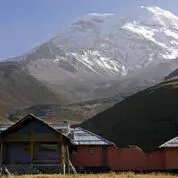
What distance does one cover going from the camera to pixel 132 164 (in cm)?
6109

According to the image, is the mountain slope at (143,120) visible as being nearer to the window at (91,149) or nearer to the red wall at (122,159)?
the red wall at (122,159)

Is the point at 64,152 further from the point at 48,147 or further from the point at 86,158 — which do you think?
the point at 86,158

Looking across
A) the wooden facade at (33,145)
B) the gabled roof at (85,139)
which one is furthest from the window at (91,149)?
the wooden facade at (33,145)

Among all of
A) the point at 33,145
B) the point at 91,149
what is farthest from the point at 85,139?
the point at 33,145

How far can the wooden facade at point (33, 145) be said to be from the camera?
55.4 m

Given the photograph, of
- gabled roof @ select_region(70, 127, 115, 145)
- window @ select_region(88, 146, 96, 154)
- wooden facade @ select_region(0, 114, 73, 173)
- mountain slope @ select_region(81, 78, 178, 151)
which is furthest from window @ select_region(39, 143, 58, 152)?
mountain slope @ select_region(81, 78, 178, 151)

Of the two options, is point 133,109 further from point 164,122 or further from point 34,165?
point 34,165

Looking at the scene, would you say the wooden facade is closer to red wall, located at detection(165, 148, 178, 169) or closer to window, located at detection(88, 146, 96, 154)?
window, located at detection(88, 146, 96, 154)

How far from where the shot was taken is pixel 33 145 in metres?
57.2

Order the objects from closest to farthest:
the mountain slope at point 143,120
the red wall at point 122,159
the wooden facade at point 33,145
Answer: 1. the wooden facade at point 33,145
2. the red wall at point 122,159
3. the mountain slope at point 143,120

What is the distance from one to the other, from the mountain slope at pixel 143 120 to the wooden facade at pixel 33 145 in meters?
36.3

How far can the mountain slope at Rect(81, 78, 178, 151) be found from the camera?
104938 millimetres

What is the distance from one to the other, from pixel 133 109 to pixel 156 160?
227ft

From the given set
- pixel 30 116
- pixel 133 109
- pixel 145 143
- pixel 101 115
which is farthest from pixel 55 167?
pixel 101 115
